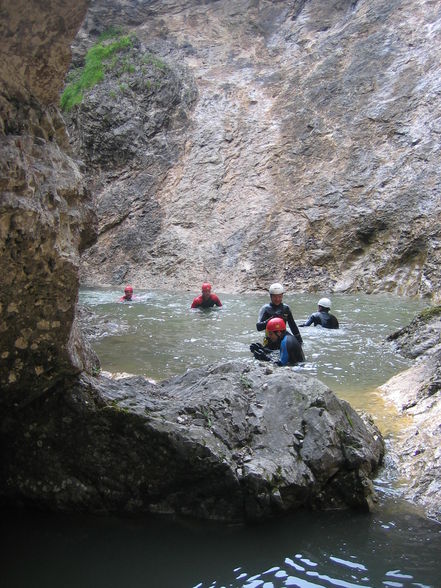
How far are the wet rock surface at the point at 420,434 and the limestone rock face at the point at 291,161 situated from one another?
943 cm

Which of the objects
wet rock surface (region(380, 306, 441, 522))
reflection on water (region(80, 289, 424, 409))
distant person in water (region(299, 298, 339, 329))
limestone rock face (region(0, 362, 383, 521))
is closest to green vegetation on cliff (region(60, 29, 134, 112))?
reflection on water (region(80, 289, 424, 409))

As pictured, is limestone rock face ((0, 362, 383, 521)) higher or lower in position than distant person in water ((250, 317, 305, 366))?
lower

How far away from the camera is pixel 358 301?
1425cm

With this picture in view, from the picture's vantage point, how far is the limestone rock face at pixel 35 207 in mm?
2725

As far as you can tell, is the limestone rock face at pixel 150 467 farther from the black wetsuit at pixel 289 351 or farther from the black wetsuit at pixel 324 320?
the black wetsuit at pixel 324 320

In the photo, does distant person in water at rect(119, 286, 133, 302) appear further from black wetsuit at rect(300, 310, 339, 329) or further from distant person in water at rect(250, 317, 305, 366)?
distant person in water at rect(250, 317, 305, 366)

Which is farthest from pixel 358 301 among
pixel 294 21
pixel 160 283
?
pixel 294 21

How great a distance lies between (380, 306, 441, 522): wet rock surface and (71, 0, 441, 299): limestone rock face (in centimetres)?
943

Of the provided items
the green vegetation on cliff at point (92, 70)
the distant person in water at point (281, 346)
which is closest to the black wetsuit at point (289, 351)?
the distant person in water at point (281, 346)

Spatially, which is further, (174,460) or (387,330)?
(387,330)

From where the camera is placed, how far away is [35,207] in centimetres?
279

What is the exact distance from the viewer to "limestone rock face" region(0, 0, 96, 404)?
2.72 m

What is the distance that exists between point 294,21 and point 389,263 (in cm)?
Result: 1580

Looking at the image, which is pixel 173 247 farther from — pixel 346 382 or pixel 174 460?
pixel 174 460
